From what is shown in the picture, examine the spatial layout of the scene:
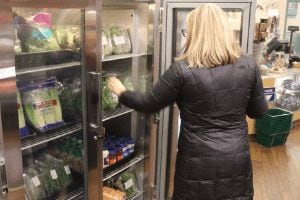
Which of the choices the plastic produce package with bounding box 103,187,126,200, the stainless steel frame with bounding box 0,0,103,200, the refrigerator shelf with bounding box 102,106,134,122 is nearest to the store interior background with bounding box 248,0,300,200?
the plastic produce package with bounding box 103,187,126,200

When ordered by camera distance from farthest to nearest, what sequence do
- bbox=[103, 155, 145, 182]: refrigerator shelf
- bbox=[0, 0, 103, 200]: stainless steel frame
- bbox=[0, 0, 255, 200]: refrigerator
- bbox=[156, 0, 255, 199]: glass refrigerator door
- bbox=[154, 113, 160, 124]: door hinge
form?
bbox=[154, 113, 160, 124]: door hinge
bbox=[103, 155, 145, 182]: refrigerator shelf
bbox=[156, 0, 255, 199]: glass refrigerator door
bbox=[0, 0, 255, 200]: refrigerator
bbox=[0, 0, 103, 200]: stainless steel frame

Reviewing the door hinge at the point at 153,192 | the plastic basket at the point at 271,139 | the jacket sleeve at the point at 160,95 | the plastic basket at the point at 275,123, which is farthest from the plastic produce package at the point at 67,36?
the plastic basket at the point at 271,139

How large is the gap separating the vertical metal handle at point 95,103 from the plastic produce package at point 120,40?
58 centimetres

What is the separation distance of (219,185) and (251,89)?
0.56 meters

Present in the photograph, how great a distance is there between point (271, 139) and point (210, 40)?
307 centimetres

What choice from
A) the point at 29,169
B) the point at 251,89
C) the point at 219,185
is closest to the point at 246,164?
the point at 219,185

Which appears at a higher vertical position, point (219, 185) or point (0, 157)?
point (0, 157)

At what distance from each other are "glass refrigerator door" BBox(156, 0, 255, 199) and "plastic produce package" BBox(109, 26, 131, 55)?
26 cm

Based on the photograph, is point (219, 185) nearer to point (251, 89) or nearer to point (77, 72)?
point (251, 89)

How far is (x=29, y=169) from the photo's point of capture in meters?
1.96

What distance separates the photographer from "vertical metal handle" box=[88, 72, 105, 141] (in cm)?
178

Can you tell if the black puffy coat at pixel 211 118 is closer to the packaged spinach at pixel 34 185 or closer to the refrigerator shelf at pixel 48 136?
the refrigerator shelf at pixel 48 136

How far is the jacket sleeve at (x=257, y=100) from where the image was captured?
179cm

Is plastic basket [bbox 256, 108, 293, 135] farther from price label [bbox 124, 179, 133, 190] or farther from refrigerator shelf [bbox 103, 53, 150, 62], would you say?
refrigerator shelf [bbox 103, 53, 150, 62]
